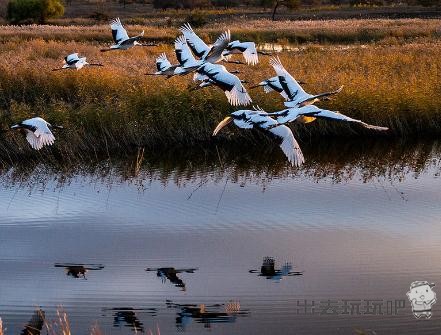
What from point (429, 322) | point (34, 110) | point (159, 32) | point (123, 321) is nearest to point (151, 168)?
point (34, 110)

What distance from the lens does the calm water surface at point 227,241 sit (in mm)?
8633

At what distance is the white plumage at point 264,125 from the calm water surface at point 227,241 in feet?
3.78

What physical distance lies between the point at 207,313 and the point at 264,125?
266 cm

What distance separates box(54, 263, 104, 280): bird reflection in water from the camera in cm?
989

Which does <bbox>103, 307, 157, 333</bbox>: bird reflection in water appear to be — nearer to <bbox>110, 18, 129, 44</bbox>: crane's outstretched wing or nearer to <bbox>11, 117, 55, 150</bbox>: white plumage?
<bbox>11, 117, 55, 150</bbox>: white plumage

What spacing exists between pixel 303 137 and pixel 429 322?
24.8 ft

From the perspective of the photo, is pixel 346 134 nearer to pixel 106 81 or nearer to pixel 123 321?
pixel 106 81

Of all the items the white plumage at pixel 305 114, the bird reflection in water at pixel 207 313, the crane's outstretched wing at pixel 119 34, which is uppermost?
the crane's outstretched wing at pixel 119 34

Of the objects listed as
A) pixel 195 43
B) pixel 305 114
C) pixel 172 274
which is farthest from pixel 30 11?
pixel 305 114

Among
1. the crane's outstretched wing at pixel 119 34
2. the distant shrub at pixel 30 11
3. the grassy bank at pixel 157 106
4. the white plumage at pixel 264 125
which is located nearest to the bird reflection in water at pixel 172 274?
the white plumage at pixel 264 125

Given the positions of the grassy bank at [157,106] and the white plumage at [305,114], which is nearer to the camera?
the white plumage at [305,114]

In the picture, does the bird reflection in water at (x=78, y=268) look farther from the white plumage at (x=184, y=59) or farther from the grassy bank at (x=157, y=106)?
the grassy bank at (x=157, y=106)

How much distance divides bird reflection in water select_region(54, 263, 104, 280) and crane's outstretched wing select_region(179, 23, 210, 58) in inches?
134

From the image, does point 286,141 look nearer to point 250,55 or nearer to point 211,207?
point 250,55
